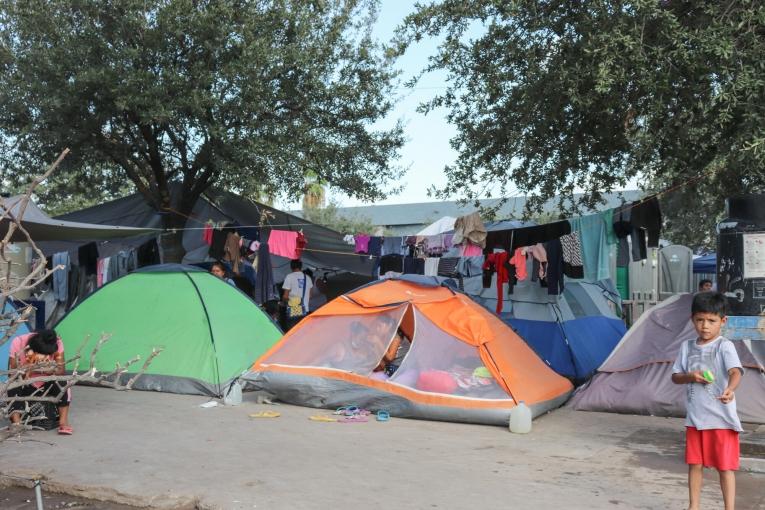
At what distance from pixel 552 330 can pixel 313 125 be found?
592 centimetres

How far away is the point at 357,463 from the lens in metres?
6.02

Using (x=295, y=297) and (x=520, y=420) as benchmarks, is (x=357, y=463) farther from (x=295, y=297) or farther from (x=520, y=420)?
(x=295, y=297)

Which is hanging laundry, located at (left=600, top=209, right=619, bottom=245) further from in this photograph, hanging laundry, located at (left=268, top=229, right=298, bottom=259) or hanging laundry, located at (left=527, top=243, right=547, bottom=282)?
hanging laundry, located at (left=268, top=229, right=298, bottom=259)

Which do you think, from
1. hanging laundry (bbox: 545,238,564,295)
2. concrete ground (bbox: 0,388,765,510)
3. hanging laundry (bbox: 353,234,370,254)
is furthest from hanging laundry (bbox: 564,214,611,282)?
hanging laundry (bbox: 353,234,370,254)

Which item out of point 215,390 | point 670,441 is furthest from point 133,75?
point 670,441

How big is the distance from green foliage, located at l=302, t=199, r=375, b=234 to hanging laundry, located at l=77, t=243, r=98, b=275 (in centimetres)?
2193

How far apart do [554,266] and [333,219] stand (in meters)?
27.6

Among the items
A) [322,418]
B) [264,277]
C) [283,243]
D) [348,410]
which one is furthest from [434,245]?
[322,418]

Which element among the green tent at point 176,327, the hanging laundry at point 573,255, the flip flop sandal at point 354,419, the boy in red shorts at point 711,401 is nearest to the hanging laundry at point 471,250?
the hanging laundry at point 573,255

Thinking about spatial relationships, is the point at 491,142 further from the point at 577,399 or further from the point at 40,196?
the point at 40,196

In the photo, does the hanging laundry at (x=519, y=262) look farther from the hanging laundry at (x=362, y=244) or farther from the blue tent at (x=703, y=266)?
the blue tent at (x=703, y=266)

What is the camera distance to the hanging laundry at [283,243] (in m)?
13.0

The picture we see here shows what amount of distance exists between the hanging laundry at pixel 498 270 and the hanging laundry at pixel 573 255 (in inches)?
35.0

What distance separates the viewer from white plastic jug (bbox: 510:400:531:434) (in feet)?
24.2
